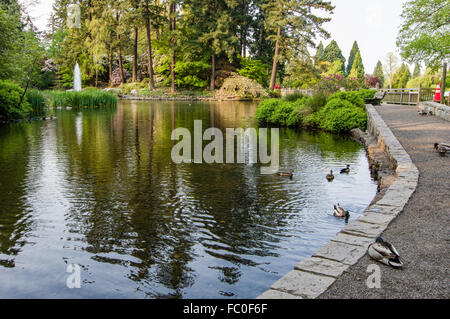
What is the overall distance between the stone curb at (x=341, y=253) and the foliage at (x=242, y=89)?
39534 mm

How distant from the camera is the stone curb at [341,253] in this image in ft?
10.7

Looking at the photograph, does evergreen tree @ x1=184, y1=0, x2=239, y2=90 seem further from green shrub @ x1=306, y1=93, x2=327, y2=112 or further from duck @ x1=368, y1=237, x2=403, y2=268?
duck @ x1=368, y1=237, x2=403, y2=268

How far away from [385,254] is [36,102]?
909 inches

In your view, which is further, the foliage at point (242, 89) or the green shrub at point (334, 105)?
the foliage at point (242, 89)

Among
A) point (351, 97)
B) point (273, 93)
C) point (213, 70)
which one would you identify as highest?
point (213, 70)

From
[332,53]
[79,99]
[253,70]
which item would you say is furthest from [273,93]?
[332,53]

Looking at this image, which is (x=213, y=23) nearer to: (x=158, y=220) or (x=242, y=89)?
(x=242, y=89)

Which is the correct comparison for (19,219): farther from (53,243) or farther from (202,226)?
(202,226)

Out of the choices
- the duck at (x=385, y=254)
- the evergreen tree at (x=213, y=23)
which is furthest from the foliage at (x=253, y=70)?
the duck at (x=385, y=254)

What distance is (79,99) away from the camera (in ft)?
94.1

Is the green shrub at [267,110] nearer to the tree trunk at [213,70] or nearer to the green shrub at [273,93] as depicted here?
the green shrub at [273,93]

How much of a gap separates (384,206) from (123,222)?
3.84 metres
